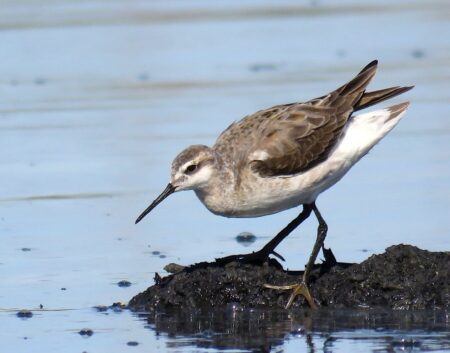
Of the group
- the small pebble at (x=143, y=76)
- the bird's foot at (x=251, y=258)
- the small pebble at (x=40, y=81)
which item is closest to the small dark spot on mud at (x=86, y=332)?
the bird's foot at (x=251, y=258)

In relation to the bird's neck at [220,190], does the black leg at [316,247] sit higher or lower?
lower

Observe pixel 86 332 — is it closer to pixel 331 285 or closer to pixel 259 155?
pixel 331 285

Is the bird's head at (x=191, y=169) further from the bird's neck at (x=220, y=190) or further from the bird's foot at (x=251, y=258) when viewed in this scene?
the bird's foot at (x=251, y=258)

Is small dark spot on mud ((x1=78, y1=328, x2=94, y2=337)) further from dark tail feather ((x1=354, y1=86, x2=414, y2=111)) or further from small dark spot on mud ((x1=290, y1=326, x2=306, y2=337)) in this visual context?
dark tail feather ((x1=354, y1=86, x2=414, y2=111))

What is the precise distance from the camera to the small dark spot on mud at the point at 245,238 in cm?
1067

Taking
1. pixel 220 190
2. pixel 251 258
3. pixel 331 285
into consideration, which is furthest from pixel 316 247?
pixel 220 190

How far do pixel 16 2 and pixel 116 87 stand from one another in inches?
248

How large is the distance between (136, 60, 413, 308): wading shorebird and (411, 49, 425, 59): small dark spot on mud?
24.1 ft

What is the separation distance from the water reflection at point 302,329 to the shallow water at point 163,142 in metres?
0.02

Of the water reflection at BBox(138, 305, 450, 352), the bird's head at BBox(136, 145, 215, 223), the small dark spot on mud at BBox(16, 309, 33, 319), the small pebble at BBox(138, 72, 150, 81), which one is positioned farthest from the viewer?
the small pebble at BBox(138, 72, 150, 81)

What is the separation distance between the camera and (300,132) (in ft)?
32.5

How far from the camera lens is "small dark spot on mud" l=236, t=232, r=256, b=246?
1067 centimetres

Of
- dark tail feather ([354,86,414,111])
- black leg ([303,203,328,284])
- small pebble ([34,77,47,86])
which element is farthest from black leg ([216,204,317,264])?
small pebble ([34,77,47,86])

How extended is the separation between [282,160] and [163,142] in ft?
13.8
